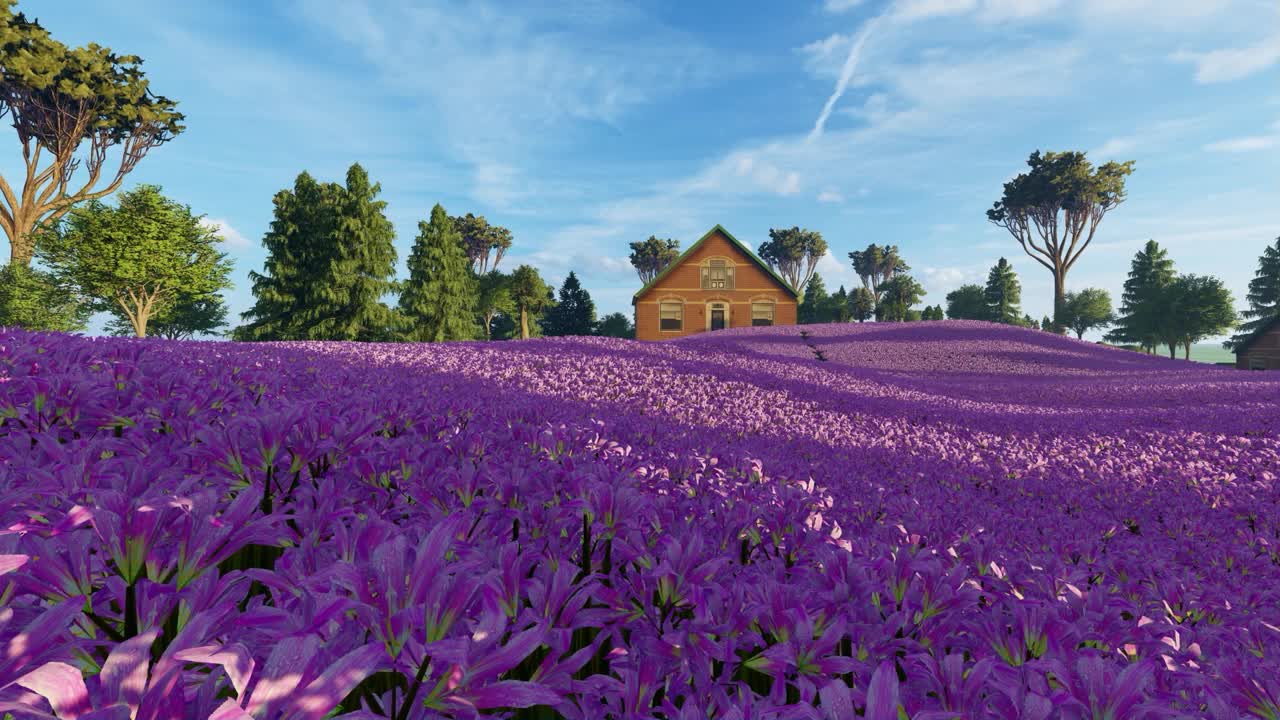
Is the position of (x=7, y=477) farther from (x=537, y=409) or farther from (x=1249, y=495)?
(x=1249, y=495)

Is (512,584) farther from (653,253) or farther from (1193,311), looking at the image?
(653,253)

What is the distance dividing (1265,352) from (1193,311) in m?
12.4

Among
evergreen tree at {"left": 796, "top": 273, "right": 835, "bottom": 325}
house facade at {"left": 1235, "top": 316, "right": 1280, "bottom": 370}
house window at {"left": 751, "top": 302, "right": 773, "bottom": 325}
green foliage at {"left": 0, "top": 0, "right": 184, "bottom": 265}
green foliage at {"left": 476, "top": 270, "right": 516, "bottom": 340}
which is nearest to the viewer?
green foliage at {"left": 0, "top": 0, "right": 184, "bottom": 265}

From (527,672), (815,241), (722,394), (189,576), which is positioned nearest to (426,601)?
(527,672)

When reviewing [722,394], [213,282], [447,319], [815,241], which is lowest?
[722,394]

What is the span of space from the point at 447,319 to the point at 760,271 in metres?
25.7

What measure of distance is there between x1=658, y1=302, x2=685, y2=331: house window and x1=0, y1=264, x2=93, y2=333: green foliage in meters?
38.5

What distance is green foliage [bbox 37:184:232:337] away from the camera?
39969 mm

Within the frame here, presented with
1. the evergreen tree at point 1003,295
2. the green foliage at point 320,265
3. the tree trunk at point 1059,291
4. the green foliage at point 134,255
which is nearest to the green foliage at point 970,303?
the evergreen tree at point 1003,295

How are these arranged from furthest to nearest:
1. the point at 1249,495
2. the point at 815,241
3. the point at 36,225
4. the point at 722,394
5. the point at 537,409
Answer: the point at 815,241 < the point at 36,225 < the point at 722,394 < the point at 1249,495 < the point at 537,409

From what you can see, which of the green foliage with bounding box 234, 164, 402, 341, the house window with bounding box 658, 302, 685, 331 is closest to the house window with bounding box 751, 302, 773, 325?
the house window with bounding box 658, 302, 685, 331

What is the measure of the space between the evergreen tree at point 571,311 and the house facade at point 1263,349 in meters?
59.9

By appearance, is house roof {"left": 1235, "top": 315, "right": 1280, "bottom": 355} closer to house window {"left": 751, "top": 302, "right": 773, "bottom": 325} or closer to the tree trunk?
the tree trunk

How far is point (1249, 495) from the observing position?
A: 670 cm
